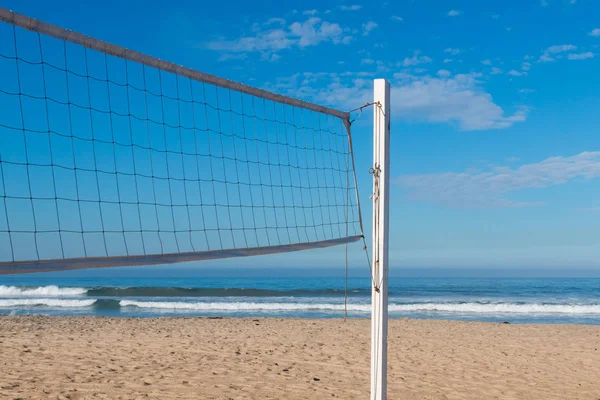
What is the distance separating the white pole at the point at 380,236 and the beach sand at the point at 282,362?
189cm

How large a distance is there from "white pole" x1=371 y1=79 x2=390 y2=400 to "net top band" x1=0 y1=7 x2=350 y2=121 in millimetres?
1280

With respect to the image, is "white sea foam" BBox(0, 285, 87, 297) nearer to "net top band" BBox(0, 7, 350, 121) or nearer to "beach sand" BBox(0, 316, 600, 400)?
"beach sand" BBox(0, 316, 600, 400)

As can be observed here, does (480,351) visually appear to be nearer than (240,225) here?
No

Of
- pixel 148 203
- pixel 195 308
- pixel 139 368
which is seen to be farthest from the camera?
pixel 195 308

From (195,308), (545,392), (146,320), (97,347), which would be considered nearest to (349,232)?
(545,392)

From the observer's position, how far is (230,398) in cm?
491

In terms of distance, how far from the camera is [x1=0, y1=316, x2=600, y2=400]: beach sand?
209 inches

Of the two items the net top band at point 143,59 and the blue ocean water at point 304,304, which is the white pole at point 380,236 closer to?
the net top band at point 143,59

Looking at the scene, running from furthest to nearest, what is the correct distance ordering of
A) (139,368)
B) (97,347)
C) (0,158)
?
1. (97,347)
2. (139,368)
3. (0,158)

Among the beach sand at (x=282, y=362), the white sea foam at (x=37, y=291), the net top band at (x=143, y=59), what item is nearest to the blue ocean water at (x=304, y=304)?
the white sea foam at (x=37, y=291)

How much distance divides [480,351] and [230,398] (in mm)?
4390

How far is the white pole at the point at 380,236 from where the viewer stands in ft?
10.9

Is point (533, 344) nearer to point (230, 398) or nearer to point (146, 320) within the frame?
point (230, 398)

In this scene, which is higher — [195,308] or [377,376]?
[195,308]
